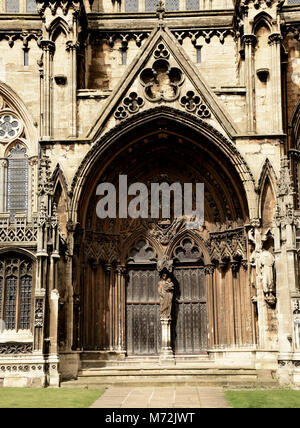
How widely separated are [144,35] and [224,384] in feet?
46.0

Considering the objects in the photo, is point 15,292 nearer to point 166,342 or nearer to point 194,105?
point 166,342

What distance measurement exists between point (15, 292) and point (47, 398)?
6.33 m

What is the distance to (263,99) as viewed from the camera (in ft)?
79.9

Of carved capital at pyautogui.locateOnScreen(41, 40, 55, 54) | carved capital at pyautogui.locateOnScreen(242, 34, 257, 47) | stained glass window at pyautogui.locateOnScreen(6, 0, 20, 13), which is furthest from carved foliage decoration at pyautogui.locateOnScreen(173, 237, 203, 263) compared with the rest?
stained glass window at pyautogui.locateOnScreen(6, 0, 20, 13)

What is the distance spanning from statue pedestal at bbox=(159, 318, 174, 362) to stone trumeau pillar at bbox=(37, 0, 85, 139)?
7.57 m

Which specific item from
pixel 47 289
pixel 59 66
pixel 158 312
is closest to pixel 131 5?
pixel 59 66

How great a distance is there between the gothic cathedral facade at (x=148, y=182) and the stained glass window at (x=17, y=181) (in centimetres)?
6

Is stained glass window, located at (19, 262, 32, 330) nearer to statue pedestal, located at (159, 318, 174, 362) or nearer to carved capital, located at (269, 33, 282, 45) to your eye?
statue pedestal, located at (159, 318, 174, 362)

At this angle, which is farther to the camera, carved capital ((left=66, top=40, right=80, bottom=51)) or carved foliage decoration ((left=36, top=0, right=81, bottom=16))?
carved foliage decoration ((left=36, top=0, right=81, bottom=16))

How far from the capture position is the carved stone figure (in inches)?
1001

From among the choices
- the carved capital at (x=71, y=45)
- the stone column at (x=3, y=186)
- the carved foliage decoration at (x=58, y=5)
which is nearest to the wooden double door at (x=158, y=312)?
the stone column at (x=3, y=186)

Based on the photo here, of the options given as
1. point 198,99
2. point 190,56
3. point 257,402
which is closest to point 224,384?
point 257,402

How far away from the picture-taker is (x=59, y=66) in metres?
25.0

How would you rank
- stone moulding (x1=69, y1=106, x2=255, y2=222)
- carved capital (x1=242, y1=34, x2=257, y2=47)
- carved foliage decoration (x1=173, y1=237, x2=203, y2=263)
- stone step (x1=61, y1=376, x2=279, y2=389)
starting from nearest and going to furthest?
stone step (x1=61, y1=376, x2=279, y2=389), stone moulding (x1=69, y1=106, x2=255, y2=222), carved capital (x1=242, y1=34, x2=257, y2=47), carved foliage decoration (x1=173, y1=237, x2=203, y2=263)
